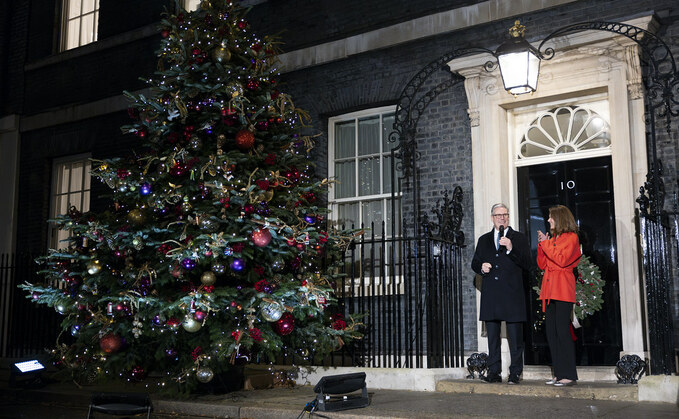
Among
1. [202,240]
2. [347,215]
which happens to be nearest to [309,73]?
[347,215]

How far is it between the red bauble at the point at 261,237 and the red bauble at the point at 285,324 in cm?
81

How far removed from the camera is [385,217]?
1031 centimetres

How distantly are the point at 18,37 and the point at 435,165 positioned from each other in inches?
368

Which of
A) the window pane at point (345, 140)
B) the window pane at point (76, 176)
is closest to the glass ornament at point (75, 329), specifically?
the window pane at point (345, 140)

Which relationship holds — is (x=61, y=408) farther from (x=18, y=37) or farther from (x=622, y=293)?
(x=18, y=37)

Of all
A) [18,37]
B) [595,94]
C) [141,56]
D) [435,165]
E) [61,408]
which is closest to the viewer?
[61,408]

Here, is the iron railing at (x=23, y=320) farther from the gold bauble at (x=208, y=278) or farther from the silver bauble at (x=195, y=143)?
the gold bauble at (x=208, y=278)

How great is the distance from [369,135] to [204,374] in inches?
180

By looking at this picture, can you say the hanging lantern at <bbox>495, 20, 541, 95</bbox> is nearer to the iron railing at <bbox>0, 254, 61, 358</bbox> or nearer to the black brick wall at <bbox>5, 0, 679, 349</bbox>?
the black brick wall at <bbox>5, 0, 679, 349</bbox>

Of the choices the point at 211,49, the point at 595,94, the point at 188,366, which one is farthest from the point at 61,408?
the point at 595,94

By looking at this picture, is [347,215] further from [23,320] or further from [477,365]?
[23,320]

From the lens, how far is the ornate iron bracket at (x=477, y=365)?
8422 millimetres

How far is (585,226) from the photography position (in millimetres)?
8859

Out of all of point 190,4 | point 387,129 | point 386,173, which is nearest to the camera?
point 386,173
